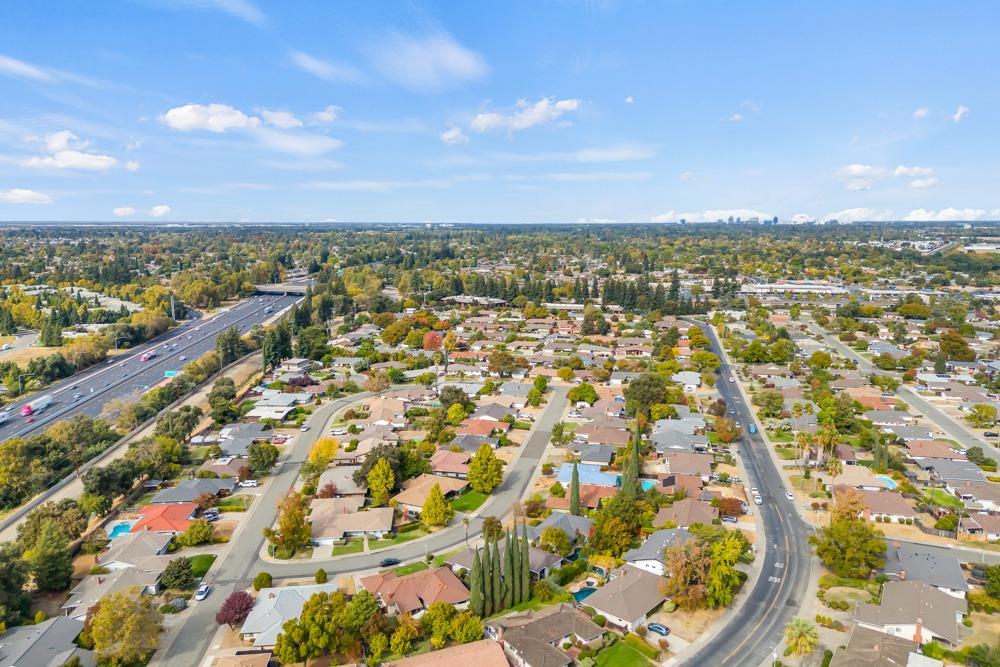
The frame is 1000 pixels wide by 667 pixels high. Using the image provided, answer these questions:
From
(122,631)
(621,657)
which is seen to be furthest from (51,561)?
(621,657)

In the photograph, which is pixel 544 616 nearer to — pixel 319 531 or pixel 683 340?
pixel 319 531

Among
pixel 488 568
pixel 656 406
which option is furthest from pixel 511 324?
pixel 488 568

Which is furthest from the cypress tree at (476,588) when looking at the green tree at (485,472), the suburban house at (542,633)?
the green tree at (485,472)

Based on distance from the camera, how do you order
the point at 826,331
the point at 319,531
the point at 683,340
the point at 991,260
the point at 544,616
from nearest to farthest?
the point at 544,616
the point at 319,531
the point at 683,340
the point at 826,331
the point at 991,260

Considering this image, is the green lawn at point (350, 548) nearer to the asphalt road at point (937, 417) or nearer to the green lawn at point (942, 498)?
the green lawn at point (942, 498)

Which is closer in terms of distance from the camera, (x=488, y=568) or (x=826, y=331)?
(x=488, y=568)
